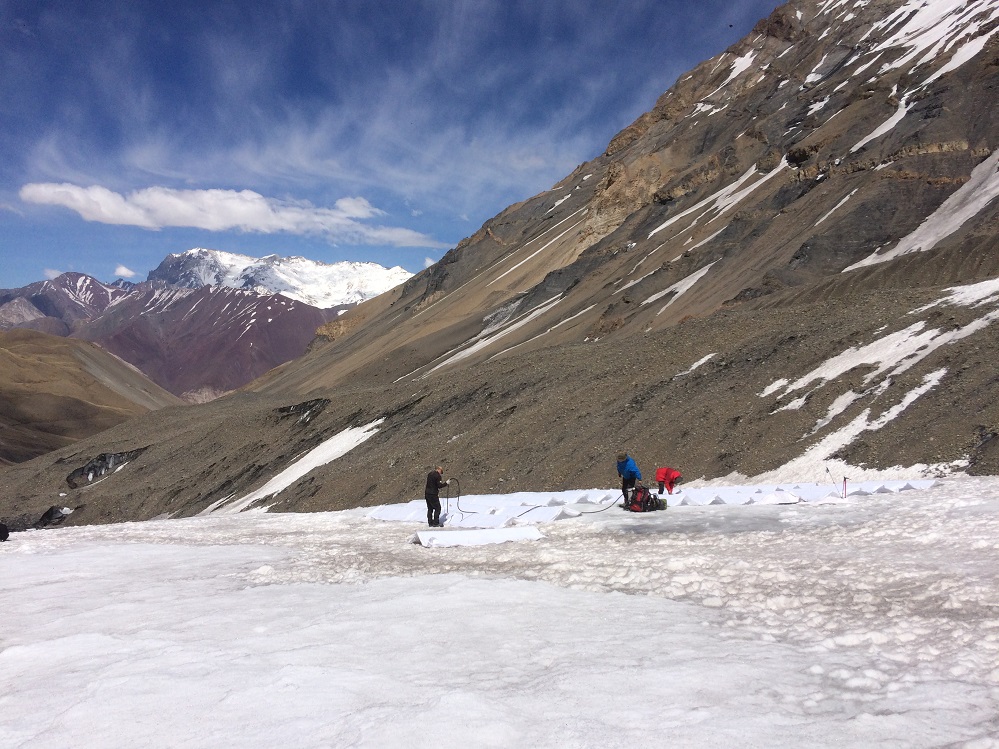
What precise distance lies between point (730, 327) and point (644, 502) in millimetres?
12354

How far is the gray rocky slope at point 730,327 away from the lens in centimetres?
1636

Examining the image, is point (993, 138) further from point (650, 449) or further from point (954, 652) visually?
point (954, 652)

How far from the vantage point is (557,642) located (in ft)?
21.1

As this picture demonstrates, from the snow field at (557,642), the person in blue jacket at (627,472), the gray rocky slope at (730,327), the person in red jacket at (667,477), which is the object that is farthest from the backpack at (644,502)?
the gray rocky slope at (730,327)

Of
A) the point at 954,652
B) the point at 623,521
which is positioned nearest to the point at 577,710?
the point at 954,652

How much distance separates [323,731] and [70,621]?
472cm

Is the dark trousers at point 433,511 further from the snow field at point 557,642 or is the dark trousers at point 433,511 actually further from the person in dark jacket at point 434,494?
the snow field at point 557,642

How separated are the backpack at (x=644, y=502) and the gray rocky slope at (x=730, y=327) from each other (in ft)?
10.7

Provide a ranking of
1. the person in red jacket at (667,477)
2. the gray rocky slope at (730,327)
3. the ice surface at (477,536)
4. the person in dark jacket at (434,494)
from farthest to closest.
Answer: the gray rocky slope at (730,327)
the person in red jacket at (667,477)
the person in dark jacket at (434,494)
the ice surface at (477,536)

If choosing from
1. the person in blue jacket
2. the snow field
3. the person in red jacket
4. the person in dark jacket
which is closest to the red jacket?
the person in red jacket

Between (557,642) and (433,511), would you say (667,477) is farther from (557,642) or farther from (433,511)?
(557,642)

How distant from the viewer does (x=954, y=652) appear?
543 cm

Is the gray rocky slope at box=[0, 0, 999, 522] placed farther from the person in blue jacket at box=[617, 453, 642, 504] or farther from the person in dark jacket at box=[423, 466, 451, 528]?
the person in dark jacket at box=[423, 466, 451, 528]

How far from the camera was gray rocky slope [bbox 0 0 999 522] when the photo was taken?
16.4 m
